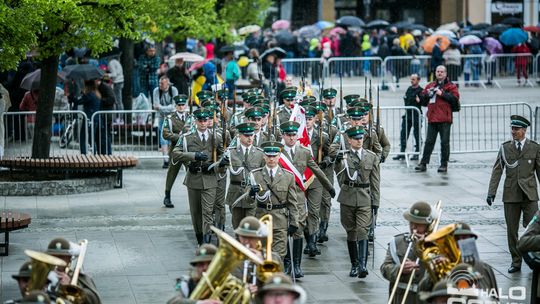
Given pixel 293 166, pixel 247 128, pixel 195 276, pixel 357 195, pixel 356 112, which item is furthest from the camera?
pixel 356 112

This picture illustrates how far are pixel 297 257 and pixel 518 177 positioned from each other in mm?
3086

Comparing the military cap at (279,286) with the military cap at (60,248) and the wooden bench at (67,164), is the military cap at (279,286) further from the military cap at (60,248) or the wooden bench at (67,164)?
the wooden bench at (67,164)

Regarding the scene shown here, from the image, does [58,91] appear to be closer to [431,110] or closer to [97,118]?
[97,118]

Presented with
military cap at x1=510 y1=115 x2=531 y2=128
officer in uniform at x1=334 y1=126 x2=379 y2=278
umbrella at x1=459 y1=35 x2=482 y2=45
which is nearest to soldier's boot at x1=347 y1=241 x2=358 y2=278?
officer in uniform at x1=334 y1=126 x2=379 y2=278

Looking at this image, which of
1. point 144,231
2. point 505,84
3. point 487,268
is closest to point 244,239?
point 487,268

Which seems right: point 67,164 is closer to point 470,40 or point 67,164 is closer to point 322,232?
point 322,232

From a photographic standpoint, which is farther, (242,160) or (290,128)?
(242,160)

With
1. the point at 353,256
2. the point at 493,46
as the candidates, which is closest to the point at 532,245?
the point at 353,256

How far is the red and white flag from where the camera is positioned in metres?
15.6

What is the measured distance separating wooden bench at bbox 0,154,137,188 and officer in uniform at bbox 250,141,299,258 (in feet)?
24.5

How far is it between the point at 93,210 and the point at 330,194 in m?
5.07

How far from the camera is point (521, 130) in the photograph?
1596 cm

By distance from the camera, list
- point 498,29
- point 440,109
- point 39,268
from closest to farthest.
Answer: point 39,268, point 440,109, point 498,29

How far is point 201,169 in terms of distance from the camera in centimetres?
1692
